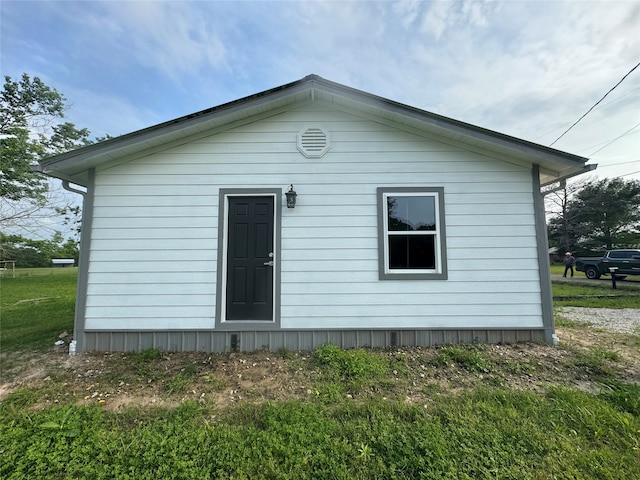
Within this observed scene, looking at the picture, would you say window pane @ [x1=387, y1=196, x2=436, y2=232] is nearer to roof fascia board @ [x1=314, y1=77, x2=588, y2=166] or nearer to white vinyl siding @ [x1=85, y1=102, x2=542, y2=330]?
white vinyl siding @ [x1=85, y1=102, x2=542, y2=330]

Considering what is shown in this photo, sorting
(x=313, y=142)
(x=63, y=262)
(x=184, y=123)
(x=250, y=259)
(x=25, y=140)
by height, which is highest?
(x=25, y=140)

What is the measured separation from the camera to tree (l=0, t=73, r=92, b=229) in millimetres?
12375

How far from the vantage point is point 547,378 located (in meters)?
3.32

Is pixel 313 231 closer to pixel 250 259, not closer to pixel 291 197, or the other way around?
pixel 291 197

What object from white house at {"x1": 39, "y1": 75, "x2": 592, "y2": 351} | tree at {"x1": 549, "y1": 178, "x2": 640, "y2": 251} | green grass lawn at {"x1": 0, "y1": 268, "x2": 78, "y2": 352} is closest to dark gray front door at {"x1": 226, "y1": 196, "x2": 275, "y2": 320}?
white house at {"x1": 39, "y1": 75, "x2": 592, "y2": 351}

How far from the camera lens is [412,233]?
4.42 m

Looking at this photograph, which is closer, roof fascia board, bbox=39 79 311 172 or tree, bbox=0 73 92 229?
roof fascia board, bbox=39 79 311 172

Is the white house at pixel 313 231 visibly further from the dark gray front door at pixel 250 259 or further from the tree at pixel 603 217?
the tree at pixel 603 217

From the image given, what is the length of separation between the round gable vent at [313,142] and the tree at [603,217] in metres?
32.5

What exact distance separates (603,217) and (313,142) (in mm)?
34500

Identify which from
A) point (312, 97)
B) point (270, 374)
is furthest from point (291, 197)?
point (270, 374)

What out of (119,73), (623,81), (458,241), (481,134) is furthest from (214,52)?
(623,81)

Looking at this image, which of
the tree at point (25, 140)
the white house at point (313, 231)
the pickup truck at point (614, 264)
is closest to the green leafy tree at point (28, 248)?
the tree at point (25, 140)

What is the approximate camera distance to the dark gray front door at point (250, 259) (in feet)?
14.2
